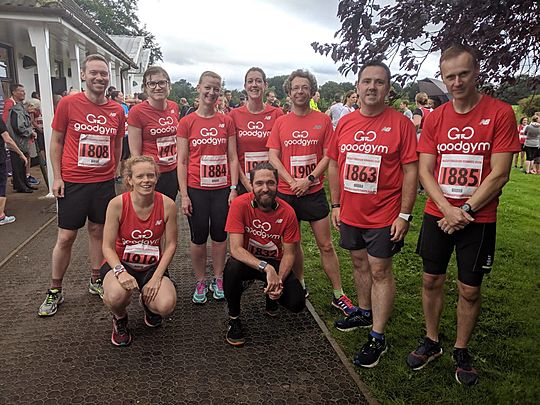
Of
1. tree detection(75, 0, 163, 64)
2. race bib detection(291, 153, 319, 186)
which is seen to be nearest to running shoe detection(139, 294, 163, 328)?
race bib detection(291, 153, 319, 186)

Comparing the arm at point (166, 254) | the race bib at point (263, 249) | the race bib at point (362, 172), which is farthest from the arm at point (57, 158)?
the race bib at point (362, 172)

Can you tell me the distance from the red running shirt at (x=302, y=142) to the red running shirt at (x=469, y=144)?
41.6 inches

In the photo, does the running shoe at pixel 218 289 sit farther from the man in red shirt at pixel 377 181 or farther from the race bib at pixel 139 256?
the man in red shirt at pixel 377 181

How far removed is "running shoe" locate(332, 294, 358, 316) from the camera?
12.5ft

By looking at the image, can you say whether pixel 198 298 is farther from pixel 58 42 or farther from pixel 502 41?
pixel 58 42

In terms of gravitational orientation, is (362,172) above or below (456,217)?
above

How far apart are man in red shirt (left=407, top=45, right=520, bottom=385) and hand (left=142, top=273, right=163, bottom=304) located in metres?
1.98

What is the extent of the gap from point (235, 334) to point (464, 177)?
6.64ft

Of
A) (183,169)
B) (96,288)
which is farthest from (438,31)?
(96,288)

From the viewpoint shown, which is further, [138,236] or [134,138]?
[134,138]

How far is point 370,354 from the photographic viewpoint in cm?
312

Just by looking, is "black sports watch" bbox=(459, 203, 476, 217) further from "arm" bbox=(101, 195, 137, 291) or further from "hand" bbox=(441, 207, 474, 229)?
"arm" bbox=(101, 195, 137, 291)

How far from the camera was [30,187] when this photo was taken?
9055 millimetres

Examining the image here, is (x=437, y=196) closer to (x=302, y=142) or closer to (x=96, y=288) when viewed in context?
(x=302, y=142)
